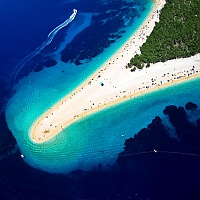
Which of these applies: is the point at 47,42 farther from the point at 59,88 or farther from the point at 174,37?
the point at 174,37

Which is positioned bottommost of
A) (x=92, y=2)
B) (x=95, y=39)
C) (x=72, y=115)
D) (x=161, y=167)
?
(x=161, y=167)

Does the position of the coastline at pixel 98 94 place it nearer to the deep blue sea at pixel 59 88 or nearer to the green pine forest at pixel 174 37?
the deep blue sea at pixel 59 88

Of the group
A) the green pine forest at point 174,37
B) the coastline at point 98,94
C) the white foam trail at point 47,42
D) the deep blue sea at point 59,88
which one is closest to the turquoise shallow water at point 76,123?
the deep blue sea at point 59,88

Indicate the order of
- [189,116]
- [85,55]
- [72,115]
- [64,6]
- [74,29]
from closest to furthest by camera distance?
[189,116], [72,115], [85,55], [74,29], [64,6]

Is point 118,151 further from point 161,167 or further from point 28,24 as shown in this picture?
point 28,24

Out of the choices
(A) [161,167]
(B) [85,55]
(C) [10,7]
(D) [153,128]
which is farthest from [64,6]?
(A) [161,167]

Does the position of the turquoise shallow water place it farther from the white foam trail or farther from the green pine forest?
the green pine forest
